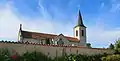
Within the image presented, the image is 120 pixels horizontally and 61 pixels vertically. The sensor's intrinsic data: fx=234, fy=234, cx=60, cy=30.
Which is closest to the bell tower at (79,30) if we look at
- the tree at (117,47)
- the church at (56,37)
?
the church at (56,37)

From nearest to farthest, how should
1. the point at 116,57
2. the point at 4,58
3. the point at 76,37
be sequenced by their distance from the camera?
the point at 4,58
the point at 116,57
the point at 76,37

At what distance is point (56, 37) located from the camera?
6538 centimetres

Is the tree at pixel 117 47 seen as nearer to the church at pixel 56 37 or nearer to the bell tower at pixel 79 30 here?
the church at pixel 56 37

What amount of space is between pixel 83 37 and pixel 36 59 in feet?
197

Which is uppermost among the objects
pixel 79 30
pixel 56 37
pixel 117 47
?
pixel 79 30

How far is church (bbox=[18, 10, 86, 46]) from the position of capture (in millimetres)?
61094

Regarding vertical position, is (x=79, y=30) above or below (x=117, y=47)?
above

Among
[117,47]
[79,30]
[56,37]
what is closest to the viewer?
[117,47]

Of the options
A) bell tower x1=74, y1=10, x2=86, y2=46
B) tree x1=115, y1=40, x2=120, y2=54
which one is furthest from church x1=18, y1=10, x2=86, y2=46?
tree x1=115, y1=40, x2=120, y2=54

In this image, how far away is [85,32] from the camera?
79.1m

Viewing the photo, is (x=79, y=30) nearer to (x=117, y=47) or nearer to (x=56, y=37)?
(x=56, y=37)

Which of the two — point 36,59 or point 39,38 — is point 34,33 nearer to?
point 39,38

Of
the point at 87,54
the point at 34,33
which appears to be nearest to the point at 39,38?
the point at 34,33

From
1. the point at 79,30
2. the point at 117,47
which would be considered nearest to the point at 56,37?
the point at 79,30
